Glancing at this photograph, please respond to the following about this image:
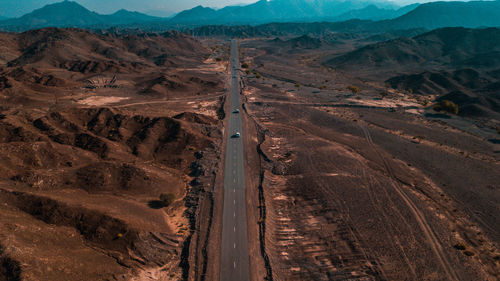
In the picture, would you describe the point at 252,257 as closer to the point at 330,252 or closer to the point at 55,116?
the point at 330,252

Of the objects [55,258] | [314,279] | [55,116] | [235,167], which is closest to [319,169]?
[235,167]

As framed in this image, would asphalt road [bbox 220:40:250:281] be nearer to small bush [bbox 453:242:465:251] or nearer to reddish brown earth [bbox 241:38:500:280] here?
reddish brown earth [bbox 241:38:500:280]

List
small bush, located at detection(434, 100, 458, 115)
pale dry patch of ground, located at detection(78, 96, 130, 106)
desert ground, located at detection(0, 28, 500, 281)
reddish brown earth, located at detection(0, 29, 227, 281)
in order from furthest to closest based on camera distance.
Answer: pale dry patch of ground, located at detection(78, 96, 130, 106) < small bush, located at detection(434, 100, 458, 115) < desert ground, located at detection(0, 28, 500, 281) < reddish brown earth, located at detection(0, 29, 227, 281)

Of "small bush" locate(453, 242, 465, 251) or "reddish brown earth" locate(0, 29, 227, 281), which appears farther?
"small bush" locate(453, 242, 465, 251)

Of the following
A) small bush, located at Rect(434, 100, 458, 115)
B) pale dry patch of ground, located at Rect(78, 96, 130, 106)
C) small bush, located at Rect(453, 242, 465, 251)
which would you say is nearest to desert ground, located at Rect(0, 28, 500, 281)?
small bush, located at Rect(453, 242, 465, 251)

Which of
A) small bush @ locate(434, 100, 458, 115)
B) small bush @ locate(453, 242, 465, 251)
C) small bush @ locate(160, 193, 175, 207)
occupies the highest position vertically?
small bush @ locate(434, 100, 458, 115)

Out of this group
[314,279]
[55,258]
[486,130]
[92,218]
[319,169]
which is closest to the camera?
[55,258]

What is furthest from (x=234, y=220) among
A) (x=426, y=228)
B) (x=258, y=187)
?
(x=426, y=228)

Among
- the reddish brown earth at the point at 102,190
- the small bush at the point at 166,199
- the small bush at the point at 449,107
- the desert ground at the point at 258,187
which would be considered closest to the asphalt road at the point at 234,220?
the desert ground at the point at 258,187
